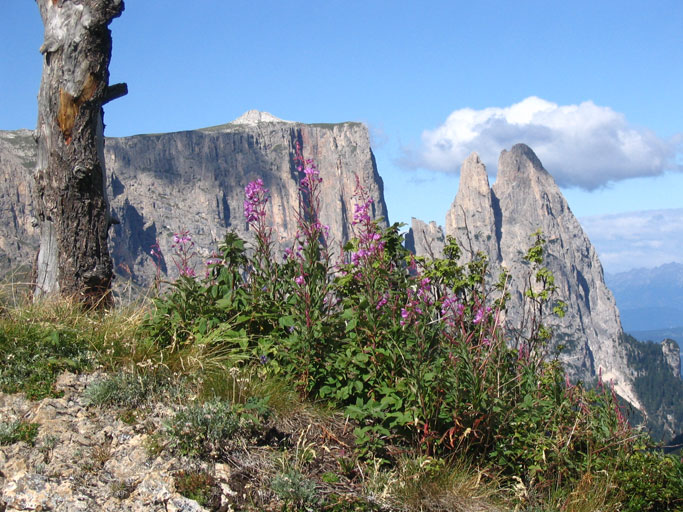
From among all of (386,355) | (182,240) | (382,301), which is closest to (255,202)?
(182,240)

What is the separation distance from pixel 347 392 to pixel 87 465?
1954mm

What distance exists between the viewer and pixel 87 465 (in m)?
4.18

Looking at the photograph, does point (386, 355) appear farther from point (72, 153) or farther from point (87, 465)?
point (72, 153)

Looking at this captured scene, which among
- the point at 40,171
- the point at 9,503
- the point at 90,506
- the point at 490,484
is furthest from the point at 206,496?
the point at 40,171

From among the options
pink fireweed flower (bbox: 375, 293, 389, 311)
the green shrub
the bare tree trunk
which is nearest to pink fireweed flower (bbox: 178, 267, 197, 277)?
the bare tree trunk

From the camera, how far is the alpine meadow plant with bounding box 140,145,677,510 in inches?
187

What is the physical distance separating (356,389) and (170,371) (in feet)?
5.55

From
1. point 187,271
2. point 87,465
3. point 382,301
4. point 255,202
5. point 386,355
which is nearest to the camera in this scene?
point 87,465

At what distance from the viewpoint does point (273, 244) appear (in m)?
6.07

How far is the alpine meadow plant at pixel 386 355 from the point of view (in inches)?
A: 187

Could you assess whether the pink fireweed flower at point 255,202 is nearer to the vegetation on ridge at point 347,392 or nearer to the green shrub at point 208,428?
the vegetation on ridge at point 347,392

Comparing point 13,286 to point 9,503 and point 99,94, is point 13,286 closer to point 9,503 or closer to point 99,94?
point 99,94

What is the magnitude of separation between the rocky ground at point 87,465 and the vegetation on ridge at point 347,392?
115 millimetres

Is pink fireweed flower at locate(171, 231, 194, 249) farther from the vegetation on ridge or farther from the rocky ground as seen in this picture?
the rocky ground
